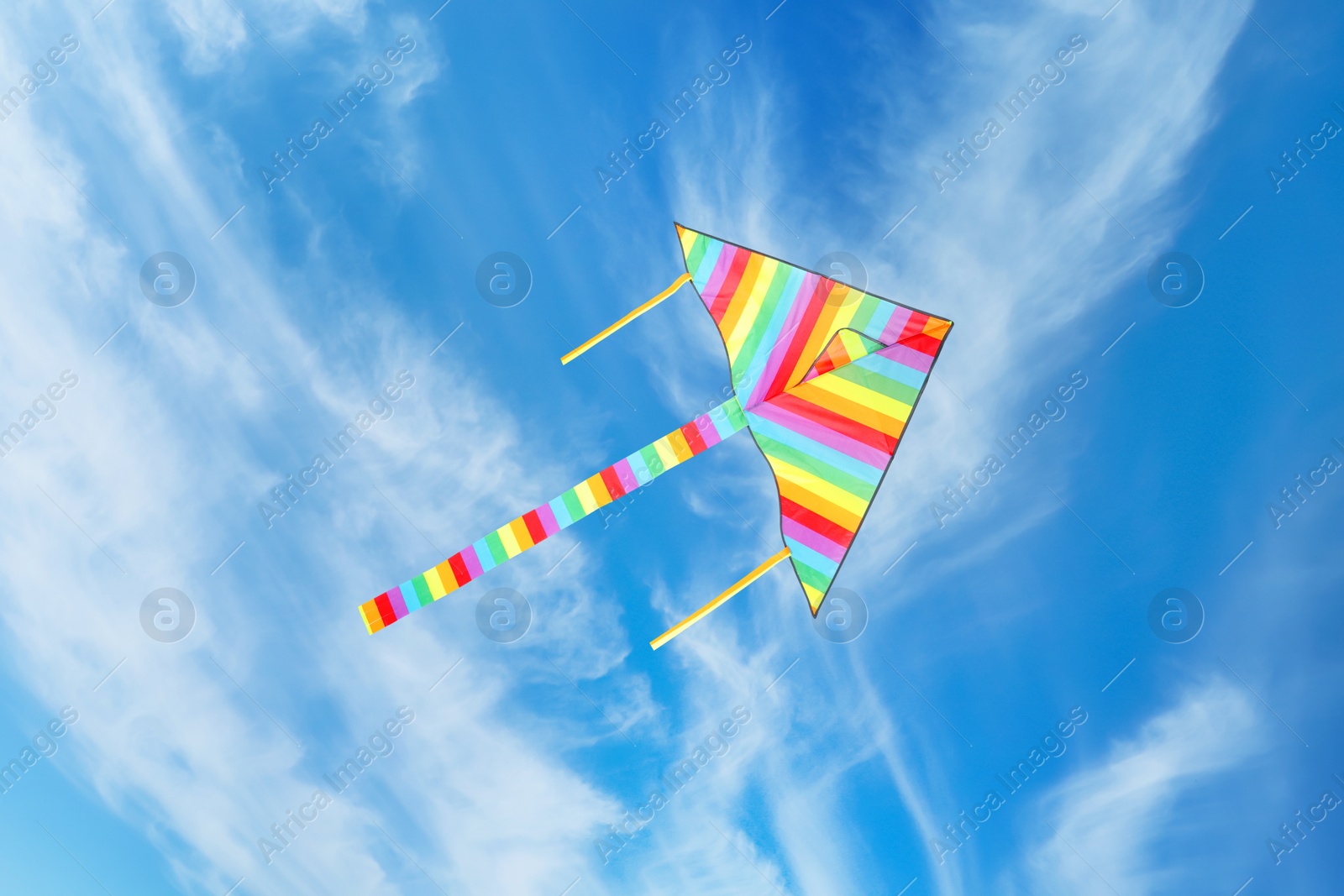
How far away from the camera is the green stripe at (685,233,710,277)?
33.2 ft

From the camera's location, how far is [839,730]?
12.6m

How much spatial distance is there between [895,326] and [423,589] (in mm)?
7655

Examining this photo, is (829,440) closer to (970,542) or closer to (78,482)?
(970,542)

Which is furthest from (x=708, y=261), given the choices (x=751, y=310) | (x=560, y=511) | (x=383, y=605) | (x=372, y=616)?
(x=372, y=616)

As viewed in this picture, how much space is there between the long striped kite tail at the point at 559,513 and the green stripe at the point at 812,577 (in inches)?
81.8

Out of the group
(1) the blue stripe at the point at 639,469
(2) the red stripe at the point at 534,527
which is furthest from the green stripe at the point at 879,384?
(2) the red stripe at the point at 534,527

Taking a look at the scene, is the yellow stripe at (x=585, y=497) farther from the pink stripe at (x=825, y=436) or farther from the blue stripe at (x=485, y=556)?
the pink stripe at (x=825, y=436)

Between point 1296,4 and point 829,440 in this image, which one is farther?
point 1296,4

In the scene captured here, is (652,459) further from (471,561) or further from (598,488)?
(471,561)

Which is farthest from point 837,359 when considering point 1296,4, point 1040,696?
point 1296,4

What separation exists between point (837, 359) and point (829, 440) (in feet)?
3.57

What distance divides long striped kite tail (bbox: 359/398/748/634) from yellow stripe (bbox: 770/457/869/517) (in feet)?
2.81

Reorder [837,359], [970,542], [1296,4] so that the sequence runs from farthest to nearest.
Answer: [970,542]
[1296,4]
[837,359]

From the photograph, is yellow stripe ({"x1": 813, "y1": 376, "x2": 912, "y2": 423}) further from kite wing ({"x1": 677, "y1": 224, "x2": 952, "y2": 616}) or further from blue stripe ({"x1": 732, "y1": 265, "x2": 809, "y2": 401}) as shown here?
blue stripe ({"x1": 732, "y1": 265, "x2": 809, "y2": 401})
